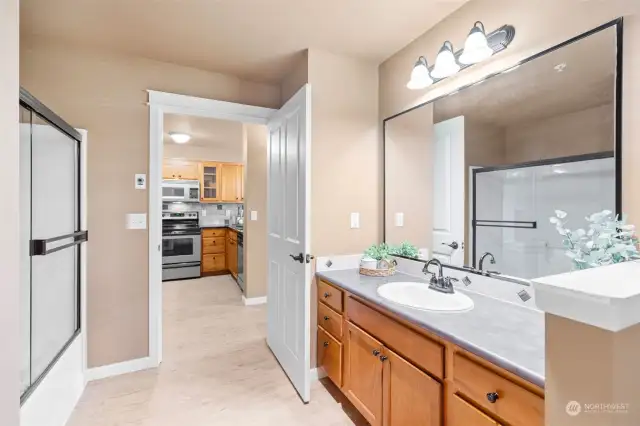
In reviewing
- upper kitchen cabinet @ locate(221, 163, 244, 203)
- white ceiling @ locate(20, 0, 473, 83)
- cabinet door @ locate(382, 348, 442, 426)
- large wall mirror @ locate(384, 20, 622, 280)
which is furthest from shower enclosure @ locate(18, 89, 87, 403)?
upper kitchen cabinet @ locate(221, 163, 244, 203)

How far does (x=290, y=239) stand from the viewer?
2193 mm

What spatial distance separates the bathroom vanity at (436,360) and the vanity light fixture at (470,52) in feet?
4.13

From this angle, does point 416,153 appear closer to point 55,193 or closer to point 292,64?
point 292,64

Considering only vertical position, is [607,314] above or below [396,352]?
above

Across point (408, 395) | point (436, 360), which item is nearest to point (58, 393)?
point (408, 395)

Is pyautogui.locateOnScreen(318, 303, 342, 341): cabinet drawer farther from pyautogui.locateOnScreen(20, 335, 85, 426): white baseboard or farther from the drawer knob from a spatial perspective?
pyautogui.locateOnScreen(20, 335, 85, 426): white baseboard

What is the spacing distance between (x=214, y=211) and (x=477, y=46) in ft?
18.3

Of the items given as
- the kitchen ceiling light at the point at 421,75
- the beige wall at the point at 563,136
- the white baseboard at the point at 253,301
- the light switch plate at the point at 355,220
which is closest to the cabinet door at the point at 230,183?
the white baseboard at the point at 253,301

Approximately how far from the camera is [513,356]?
96cm

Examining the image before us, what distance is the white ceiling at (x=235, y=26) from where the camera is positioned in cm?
179

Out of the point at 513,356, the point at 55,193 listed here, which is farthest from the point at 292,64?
the point at 513,356

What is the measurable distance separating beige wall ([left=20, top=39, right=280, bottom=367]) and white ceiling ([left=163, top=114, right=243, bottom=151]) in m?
1.32

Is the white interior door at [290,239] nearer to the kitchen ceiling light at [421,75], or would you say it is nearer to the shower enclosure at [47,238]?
the kitchen ceiling light at [421,75]

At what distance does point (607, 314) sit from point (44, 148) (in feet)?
7.94
